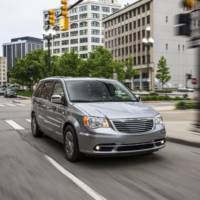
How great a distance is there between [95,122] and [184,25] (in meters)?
5.57

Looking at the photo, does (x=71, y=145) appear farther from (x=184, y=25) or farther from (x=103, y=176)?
(x=184, y=25)

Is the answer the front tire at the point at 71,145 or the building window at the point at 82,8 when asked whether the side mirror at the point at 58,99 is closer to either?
the front tire at the point at 71,145

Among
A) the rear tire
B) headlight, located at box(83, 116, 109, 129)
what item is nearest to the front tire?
headlight, located at box(83, 116, 109, 129)

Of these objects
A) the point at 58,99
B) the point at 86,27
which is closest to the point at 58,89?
the point at 58,99

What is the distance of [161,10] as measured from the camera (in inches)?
3935

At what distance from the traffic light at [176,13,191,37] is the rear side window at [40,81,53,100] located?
4.06 m

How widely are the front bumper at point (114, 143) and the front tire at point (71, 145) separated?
0.22 metres

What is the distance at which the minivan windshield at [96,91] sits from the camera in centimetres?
895

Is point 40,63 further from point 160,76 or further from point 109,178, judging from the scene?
point 109,178

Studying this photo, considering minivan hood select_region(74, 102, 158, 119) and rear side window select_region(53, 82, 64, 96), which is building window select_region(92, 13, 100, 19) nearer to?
rear side window select_region(53, 82, 64, 96)

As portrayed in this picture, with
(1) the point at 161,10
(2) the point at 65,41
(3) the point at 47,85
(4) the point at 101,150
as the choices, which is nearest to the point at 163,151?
(4) the point at 101,150

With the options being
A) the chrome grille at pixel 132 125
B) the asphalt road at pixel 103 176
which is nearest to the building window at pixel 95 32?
the asphalt road at pixel 103 176

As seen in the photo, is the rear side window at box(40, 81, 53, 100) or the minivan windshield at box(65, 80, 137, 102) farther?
the rear side window at box(40, 81, 53, 100)

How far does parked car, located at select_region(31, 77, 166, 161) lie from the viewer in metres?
7.69
